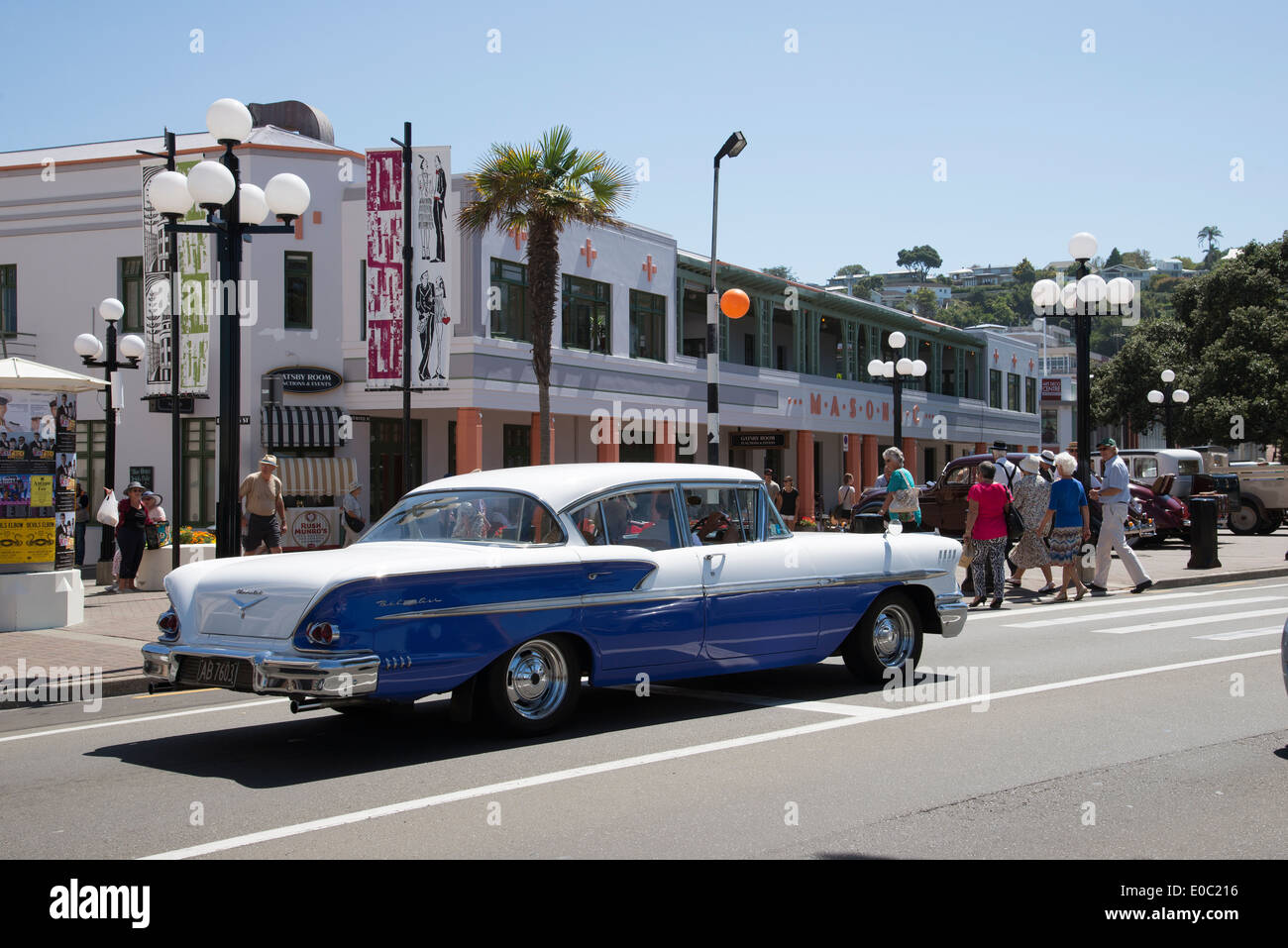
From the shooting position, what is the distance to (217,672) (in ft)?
22.3

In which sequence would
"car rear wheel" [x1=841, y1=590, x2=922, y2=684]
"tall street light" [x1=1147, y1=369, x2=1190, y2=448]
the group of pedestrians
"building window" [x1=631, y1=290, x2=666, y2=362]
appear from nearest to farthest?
"car rear wheel" [x1=841, y1=590, x2=922, y2=684] → the group of pedestrians → "building window" [x1=631, y1=290, x2=666, y2=362] → "tall street light" [x1=1147, y1=369, x2=1190, y2=448]

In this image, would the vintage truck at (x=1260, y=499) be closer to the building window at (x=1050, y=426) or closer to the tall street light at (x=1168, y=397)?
the tall street light at (x=1168, y=397)

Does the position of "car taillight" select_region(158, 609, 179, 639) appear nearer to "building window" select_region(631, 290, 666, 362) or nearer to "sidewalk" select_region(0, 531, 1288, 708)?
"sidewalk" select_region(0, 531, 1288, 708)

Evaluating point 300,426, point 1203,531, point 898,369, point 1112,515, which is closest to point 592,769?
point 1112,515

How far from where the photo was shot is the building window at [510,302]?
28.1 meters

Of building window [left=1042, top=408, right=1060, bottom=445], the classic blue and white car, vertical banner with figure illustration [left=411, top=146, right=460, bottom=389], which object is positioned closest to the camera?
the classic blue and white car

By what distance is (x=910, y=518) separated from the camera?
1692cm

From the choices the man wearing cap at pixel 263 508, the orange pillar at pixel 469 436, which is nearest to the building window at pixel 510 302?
the orange pillar at pixel 469 436

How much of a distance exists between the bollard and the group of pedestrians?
3.59 m

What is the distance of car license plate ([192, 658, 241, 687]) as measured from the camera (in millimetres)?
6699

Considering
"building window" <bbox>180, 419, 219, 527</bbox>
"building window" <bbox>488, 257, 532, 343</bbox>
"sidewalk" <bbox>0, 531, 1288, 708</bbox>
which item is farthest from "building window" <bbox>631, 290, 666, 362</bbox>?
"sidewalk" <bbox>0, 531, 1288, 708</bbox>

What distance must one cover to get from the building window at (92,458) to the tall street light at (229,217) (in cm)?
1690

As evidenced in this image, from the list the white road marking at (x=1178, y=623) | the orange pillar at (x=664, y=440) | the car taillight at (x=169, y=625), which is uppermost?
the orange pillar at (x=664, y=440)
